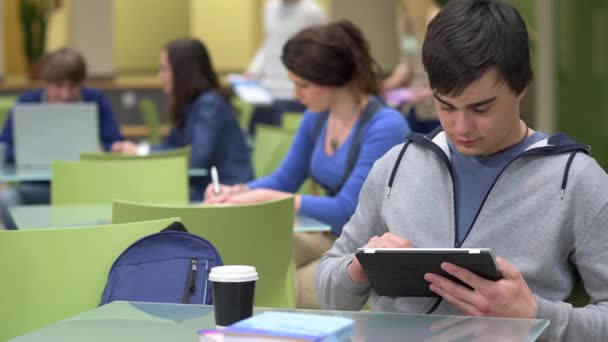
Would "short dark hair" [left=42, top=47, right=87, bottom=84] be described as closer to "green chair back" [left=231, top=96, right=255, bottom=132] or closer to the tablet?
"green chair back" [left=231, top=96, right=255, bottom=132]

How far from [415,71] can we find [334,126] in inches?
105

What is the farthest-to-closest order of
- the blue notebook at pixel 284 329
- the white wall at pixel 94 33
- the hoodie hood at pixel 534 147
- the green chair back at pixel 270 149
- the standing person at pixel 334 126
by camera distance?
the white wall at pixel 94 33, the green chair back at pixel 270 149, the standing person at pixel 334 126, the hoodie hood at pixel 534 147, the blue notebook at pixel 284 329

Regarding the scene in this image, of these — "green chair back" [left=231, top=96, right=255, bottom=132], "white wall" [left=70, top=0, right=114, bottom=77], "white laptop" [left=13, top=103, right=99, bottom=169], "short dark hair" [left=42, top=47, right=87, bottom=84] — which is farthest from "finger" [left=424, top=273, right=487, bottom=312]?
"white wall" [left=70, top=0, right=114, bottom=77]

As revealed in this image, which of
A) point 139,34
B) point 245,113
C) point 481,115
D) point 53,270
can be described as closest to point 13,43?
point 139,34

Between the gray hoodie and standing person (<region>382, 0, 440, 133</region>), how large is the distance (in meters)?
3.40

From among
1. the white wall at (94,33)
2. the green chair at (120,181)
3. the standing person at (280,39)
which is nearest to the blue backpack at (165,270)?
the green chair at (120,181)

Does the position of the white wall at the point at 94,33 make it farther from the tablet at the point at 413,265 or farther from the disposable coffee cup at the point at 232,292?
the disposable coffee cup at the point at 232,292

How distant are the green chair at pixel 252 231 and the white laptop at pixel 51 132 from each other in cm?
236

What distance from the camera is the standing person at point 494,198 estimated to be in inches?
77.3

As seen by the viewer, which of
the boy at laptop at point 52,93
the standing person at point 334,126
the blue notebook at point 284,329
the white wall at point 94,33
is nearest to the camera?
the blue notebook at point 284,329

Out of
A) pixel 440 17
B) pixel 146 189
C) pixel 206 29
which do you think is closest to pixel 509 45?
pixel 440 17

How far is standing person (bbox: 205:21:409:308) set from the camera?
364 centimetres

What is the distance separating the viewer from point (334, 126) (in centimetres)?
392

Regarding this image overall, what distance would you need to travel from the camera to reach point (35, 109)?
519cm
